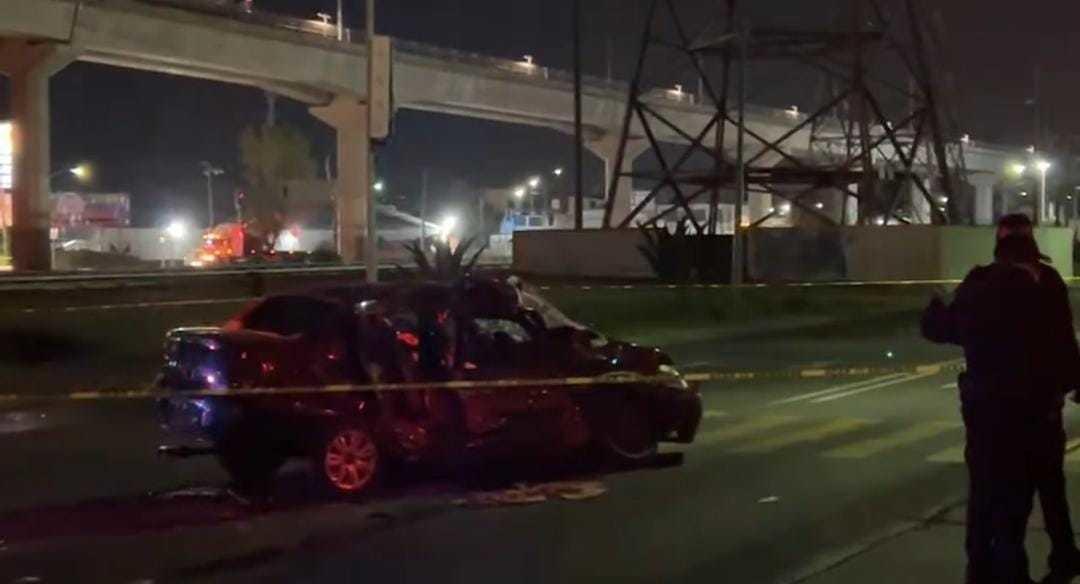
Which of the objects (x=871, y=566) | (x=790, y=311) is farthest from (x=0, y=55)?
(x=871, y=566)

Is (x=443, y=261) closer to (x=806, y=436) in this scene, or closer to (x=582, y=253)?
(x=806, y=436)

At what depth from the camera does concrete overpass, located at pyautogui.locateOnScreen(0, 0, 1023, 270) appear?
51.9 m

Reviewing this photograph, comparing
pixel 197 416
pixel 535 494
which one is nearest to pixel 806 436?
pixel 535 494

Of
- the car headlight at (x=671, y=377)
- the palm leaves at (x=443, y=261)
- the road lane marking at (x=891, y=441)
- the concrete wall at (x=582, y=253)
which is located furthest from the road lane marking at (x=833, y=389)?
the concrete wall at (x=582, y=253)

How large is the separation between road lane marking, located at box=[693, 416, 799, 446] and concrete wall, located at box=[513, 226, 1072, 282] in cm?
2285

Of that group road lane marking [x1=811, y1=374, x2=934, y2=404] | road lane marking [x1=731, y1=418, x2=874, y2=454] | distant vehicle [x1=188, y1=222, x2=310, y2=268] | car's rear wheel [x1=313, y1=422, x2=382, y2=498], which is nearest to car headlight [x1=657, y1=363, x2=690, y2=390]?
road lane marking [x1=731, y1=418, x2=874, y2=454]

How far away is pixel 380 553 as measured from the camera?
935 cm

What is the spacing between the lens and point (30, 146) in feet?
182

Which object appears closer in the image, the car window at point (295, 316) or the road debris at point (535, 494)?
the road debris at point (535, 494)

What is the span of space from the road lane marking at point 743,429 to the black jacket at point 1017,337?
682cm

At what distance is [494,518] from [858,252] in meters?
29.9

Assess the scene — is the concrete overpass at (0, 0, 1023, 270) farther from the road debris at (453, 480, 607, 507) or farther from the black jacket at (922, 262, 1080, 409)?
the black jacket at (922, 262, 1080, 409)

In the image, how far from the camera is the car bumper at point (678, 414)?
42.3 feet

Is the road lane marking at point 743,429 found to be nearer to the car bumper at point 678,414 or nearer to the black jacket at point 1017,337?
the car bumper at point 678,414
